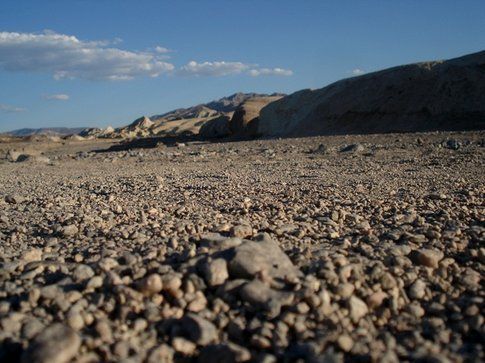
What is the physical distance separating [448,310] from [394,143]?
31.9 ft

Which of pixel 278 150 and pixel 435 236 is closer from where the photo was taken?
pixel 435 236

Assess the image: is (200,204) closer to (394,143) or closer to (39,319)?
(39,319)

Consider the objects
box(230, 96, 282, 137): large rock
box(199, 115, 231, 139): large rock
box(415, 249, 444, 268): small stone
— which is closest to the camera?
box(415, 249, 444, 268): small stone

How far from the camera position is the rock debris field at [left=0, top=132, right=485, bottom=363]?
71.8 inches

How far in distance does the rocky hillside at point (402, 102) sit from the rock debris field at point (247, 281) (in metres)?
12.6

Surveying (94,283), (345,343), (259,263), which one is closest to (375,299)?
(345,343)

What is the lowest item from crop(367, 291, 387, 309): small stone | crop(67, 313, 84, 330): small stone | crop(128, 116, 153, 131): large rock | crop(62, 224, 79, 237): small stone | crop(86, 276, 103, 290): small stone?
crop(367, 291, 387, 309): small stone

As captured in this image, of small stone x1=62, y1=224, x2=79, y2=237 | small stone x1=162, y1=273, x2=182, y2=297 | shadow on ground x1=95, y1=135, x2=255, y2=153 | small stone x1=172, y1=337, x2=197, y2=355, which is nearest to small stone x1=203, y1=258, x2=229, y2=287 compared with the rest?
small stone x1=162, y1=273, x2=182, y2=297

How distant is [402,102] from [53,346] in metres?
17.7

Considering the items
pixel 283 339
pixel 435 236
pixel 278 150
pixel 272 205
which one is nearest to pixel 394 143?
pixel 278 150

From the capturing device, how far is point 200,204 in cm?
469

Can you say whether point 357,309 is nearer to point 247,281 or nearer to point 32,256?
point 247,281

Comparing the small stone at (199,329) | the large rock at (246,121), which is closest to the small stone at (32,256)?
the small stone at (199,329)

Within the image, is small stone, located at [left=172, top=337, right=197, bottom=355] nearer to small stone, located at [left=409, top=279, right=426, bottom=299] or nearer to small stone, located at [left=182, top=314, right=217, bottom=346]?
A: small stone, located at [left=182, top=314, right=217, bottom=346]
